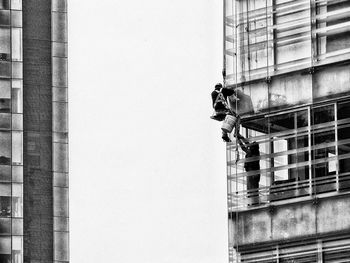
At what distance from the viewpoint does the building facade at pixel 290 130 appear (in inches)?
2280

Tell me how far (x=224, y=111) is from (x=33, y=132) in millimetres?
50654

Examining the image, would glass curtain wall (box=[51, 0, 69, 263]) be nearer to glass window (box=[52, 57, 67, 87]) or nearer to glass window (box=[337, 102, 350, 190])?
glass window (box=[52, 57, 67, 87])

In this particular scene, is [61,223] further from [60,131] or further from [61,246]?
[60,131]

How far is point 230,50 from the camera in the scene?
6206 centimetres

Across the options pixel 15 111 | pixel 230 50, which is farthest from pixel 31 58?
pixel 230 50

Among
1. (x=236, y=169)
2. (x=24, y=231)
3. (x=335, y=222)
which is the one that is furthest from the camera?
(x=24, y=231)

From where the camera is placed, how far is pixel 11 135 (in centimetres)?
10838

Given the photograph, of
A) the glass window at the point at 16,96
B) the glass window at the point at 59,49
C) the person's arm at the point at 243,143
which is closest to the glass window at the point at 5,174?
the glass window at the point at 16,96

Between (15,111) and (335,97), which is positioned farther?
(15,111)

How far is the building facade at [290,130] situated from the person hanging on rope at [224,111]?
1.84 feet

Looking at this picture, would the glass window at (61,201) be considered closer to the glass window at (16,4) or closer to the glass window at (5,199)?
the glass window at (5,199)

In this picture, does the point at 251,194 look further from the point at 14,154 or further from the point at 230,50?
the point at 14,154

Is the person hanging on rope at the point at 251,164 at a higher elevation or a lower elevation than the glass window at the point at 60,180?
lower

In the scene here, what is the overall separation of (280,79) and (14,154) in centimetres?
4935
